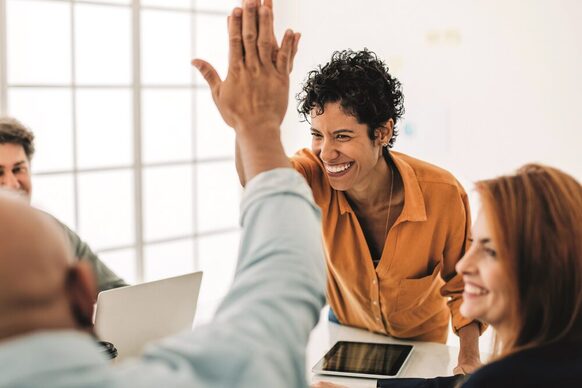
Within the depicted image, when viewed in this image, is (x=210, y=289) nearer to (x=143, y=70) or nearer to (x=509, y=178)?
(x=143, y=70)

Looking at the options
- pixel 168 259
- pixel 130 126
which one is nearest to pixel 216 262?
pixel 168 259

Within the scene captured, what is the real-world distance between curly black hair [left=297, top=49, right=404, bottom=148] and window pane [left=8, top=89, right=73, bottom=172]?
7.03 ft

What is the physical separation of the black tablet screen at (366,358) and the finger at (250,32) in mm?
1343

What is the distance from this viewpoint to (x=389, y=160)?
101 inches

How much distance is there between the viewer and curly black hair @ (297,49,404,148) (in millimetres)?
2451

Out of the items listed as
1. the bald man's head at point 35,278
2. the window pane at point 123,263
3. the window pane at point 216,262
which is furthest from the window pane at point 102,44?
the bald man's head at point 35,278

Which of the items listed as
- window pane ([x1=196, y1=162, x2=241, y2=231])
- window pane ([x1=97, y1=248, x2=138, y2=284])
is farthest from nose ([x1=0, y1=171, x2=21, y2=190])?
window pane ([x1=196, y1=162, x2=241, y2=231])

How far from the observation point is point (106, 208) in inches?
178

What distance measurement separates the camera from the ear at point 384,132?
2515mm

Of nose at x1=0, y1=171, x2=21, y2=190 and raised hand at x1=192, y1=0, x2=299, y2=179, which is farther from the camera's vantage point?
nose at x1=0, y1=171, x2=21, y2=190

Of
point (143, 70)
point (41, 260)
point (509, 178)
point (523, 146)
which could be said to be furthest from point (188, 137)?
point (41, 260)

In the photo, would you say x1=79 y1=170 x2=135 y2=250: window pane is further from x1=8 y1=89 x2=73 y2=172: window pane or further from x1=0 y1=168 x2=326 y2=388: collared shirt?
x1=0 y1=168 x2=326 y2=388: collared shirt

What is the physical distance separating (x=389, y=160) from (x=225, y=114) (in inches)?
67.1

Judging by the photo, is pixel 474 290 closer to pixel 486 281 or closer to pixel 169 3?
pixel 486 281
